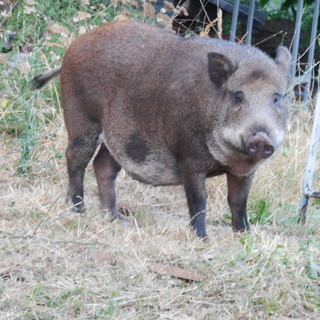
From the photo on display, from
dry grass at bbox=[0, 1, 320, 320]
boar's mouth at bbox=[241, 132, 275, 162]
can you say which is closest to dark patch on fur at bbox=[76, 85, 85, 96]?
dry grass at bbox=[0, 1, 320, 320]

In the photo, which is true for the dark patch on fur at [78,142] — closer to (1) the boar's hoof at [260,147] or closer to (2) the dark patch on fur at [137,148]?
(2) the dark patch on fur at [137,148]

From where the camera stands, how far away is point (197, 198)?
18.7 ft

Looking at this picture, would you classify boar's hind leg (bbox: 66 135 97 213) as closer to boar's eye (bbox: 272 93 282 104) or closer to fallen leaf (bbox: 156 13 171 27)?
boar's eye (bbox: 272 93 282 104)

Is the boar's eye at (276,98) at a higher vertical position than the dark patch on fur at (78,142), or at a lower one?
higher

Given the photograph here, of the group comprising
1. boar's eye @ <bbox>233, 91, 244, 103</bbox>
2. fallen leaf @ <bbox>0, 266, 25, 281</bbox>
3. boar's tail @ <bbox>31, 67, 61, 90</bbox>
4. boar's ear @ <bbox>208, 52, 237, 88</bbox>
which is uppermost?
boar's ear @ <bbox>208, 52, 237, 88</bbox>

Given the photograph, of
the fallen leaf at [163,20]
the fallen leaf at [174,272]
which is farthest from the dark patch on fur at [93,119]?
the fallen leaf at [163,20]

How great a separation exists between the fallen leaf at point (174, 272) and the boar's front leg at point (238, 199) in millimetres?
1430

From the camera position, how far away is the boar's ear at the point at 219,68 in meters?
5.52

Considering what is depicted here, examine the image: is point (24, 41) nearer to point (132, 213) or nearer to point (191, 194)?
point (132, 213)

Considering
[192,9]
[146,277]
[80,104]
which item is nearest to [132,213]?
[80,104]

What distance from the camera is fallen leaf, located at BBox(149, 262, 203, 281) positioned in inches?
181

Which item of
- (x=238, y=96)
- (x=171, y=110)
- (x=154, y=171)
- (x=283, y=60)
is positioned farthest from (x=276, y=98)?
(x=154, y=171)

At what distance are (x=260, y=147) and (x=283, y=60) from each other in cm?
96

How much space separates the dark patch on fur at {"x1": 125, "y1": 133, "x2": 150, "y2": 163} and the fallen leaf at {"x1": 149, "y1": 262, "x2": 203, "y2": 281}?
1.43 metres
